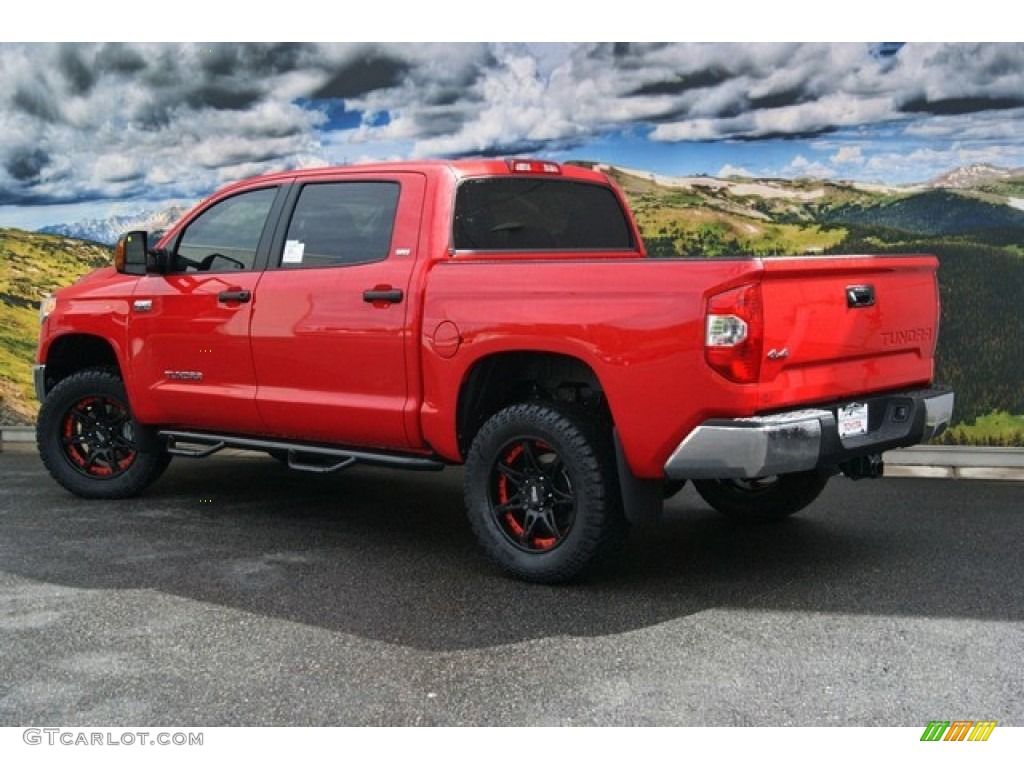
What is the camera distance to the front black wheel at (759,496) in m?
6.26

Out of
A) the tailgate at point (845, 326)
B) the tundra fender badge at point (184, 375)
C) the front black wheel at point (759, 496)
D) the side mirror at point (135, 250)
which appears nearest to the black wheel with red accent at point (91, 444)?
the tundra fender badge at point (184, 375)

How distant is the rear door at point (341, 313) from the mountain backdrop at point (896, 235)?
3.11m

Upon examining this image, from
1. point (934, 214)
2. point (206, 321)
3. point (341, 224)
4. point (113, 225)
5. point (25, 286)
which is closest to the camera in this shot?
point (341, 224)

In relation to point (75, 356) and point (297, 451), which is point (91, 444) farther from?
point (297, 451)

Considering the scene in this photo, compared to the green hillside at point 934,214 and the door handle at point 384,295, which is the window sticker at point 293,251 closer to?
the door handle at point 384,295

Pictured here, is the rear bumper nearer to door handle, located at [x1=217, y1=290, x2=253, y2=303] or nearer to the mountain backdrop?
door handle, located at [x1=217, y1=290, x2=253, y2=303]

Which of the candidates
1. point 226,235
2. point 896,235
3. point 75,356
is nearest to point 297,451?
point 226,235

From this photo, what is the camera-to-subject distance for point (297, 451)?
616cm

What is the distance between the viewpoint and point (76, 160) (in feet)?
31.9

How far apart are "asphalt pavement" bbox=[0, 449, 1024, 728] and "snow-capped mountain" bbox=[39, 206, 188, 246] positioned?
339 cm

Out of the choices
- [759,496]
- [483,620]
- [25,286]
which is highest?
[25,286]

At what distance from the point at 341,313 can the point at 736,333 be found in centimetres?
209

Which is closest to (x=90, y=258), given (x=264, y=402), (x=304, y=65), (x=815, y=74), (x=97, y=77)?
(x=97, y=77)

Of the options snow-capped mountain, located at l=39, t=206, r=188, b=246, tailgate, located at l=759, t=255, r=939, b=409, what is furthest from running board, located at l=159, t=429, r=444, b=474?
snow-capped mountain, located at l=39, t=206, r=188, b=246
